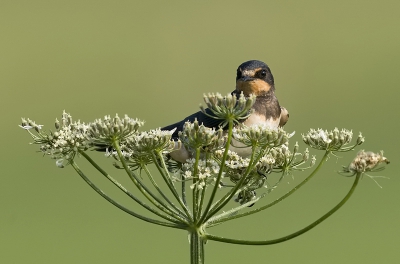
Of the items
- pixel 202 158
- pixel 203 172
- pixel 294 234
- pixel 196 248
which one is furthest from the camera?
pixel 202 158

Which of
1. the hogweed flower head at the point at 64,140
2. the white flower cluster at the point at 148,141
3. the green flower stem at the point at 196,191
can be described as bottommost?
the green flower stem at the point at 196,191

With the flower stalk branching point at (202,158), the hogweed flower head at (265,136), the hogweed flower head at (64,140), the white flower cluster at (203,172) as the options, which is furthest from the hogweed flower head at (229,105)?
the hogweed flower head at (64,140)

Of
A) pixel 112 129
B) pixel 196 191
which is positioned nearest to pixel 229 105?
pixel 196 191

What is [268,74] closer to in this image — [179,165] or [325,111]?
[179,165]

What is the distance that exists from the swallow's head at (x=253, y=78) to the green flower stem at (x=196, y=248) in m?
1.53

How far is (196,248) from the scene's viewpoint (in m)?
3.08

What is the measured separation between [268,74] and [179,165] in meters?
0.90

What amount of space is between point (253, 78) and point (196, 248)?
65.9 inches

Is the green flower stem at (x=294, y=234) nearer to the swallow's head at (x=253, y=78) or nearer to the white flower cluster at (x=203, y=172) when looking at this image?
the white flower cluster at (x=203, y=172)

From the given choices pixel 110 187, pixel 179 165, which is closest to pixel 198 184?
pixel 179 165

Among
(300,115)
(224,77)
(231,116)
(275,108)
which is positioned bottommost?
(231,116)

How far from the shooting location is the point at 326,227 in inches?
701

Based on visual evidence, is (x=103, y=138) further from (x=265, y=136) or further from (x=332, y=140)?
(x=332, y=140)

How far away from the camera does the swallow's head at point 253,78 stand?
4.49 m
